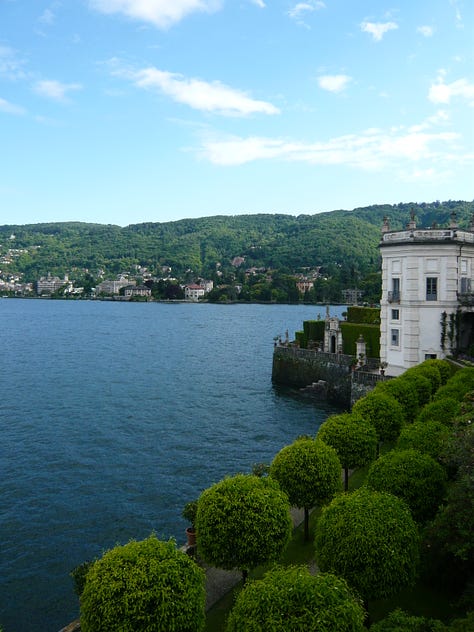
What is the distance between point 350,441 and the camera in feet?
77.2

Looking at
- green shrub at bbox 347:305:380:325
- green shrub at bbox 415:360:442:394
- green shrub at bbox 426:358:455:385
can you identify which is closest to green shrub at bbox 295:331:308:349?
green shrub at bbox 347:305:380:325

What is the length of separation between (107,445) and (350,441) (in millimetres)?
23229

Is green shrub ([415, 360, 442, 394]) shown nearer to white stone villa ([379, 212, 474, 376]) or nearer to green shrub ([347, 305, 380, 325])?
white stone villa ([379, 212, 474, 376])

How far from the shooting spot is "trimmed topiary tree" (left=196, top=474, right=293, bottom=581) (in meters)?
15.0

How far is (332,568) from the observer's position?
1359cm

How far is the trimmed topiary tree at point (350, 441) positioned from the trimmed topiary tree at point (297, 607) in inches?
509

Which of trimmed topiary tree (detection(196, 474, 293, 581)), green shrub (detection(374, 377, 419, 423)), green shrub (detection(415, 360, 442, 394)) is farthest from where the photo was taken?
green shrub (detection(415, 360, 442, 394))

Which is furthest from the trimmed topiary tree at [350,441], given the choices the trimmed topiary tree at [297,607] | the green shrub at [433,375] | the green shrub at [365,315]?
the green shrub at [365,315]

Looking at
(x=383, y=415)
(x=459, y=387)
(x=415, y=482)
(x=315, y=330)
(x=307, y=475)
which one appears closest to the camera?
(x=415, y=482)

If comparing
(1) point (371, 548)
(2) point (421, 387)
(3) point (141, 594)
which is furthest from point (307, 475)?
(2) point (421, 387)

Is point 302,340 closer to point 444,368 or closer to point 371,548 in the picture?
point 444,368

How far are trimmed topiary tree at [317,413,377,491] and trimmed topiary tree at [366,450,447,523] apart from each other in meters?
5.26

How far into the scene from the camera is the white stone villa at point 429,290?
144ft

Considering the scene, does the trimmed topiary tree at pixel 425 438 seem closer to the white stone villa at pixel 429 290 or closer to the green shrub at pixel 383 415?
the green shrub at pixel 383 415
